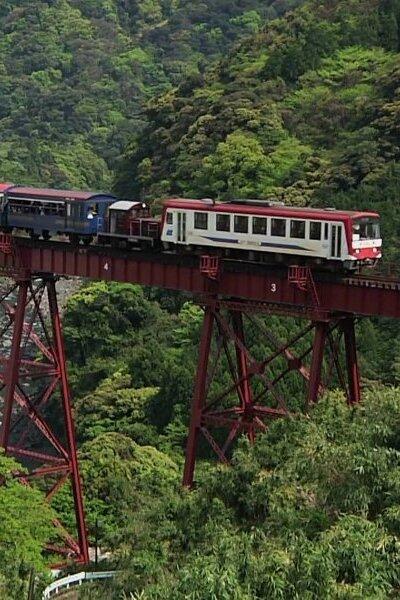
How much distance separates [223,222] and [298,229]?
2434mm

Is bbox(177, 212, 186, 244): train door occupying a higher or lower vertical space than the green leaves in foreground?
higher

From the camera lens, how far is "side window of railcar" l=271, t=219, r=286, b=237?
103ft

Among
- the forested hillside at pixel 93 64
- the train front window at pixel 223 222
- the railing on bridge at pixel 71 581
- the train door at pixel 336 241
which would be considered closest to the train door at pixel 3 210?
the train front window at pixel 223 222

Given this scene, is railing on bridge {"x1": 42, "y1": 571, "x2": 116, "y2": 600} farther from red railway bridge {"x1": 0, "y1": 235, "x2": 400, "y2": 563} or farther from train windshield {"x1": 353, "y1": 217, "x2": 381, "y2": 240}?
train windshield {"x1": 353, "y1": 217, "x2": 381, "y2": 240}

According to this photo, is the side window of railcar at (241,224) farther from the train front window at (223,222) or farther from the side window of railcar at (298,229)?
the side window of railcar at (298,229)

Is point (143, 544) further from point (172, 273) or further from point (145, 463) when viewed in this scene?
point (145, 463)

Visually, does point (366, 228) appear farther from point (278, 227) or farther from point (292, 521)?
point (292, 521)

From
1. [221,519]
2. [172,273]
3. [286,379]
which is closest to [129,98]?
[286,379]

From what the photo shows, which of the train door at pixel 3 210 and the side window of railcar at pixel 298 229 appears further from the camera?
the train door at pixel 3 210

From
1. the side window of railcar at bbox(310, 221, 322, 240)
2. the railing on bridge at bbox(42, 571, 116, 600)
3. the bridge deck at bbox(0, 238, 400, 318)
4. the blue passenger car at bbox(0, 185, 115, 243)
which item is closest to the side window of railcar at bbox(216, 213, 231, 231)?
the bridge deck at bbox(0, 238, 400, 318)

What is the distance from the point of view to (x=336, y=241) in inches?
1200

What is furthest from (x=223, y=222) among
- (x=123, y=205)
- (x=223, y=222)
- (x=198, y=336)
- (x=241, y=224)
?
(x=198, y=336)

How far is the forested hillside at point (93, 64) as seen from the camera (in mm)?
143375

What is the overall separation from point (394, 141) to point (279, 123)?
11.7 metres
